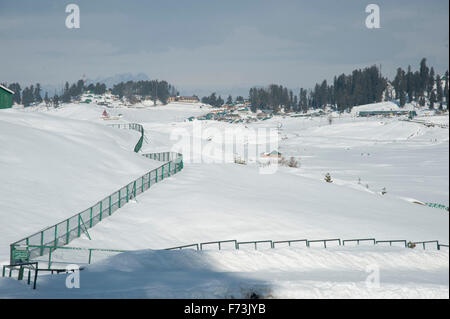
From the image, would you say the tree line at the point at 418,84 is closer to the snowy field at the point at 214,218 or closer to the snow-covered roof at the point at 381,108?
the snow-covered roof at the point at 381,108

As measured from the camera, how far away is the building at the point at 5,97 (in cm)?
5272

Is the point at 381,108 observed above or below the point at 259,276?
above

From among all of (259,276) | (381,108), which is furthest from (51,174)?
(381,108)

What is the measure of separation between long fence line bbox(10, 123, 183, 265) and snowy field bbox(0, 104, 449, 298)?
60 cm

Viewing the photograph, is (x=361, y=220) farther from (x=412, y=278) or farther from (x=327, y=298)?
(x=327, y=298)

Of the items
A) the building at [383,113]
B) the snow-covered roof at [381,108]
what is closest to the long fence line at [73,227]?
the building at [383,113]

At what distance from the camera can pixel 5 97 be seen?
53969 mm

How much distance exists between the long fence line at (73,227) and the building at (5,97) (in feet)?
94.3

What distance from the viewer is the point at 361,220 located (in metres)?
28.5

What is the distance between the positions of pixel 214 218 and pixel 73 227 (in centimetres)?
820

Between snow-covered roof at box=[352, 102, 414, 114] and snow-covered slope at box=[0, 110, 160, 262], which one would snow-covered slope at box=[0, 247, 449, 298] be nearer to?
snow-covered slope at box=[0, 110, 160, 262]

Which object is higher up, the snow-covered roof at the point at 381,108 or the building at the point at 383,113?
the snow-covered roof at the point at 381,108

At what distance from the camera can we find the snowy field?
42.1 ft

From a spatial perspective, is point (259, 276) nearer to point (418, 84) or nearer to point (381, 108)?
point (381, 108)
